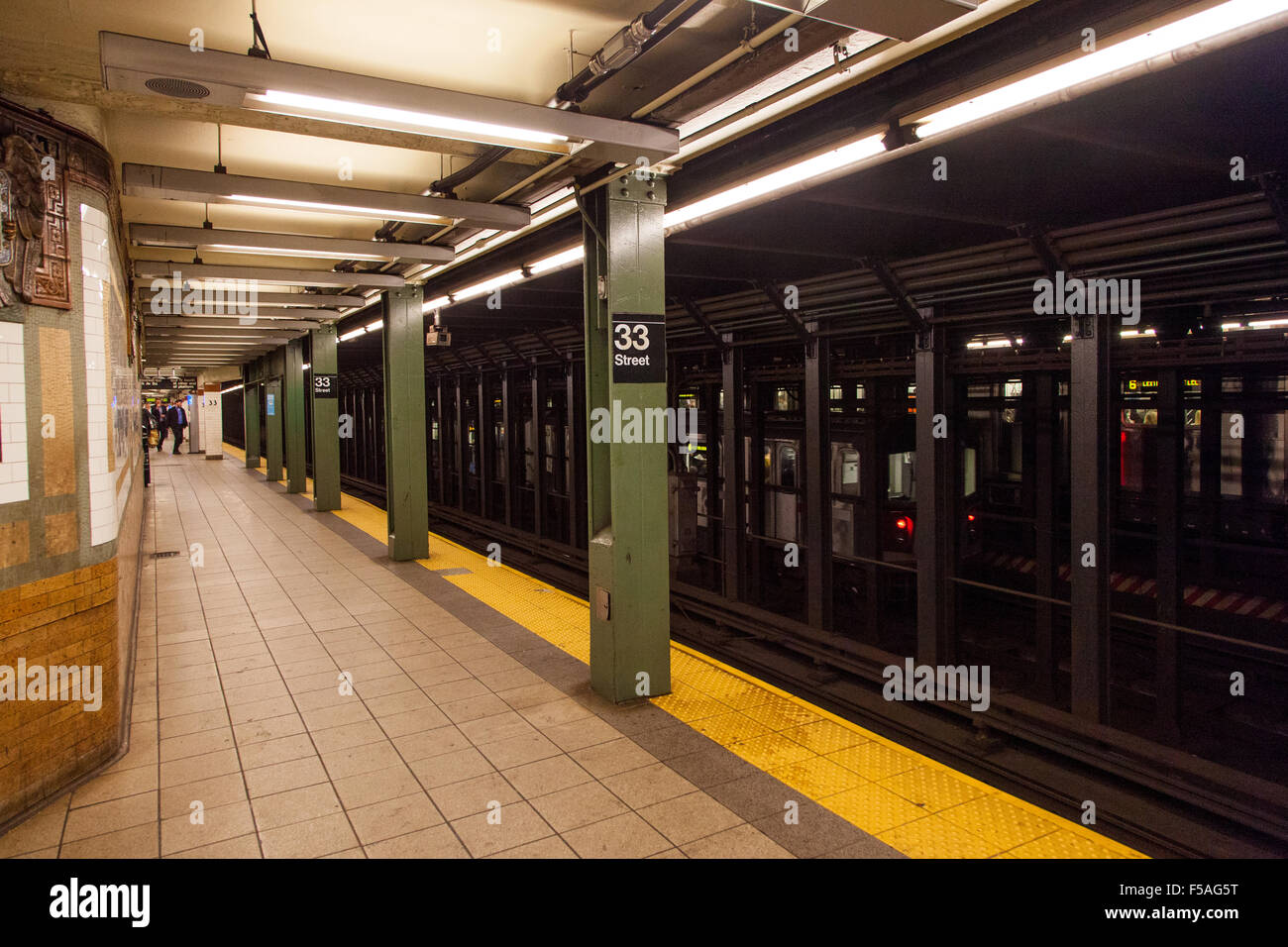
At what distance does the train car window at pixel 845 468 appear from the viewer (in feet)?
23.2

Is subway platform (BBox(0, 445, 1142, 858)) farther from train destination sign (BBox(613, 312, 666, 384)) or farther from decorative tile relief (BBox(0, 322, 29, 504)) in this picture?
train destination sign (BBox(613, 312, 666, 384))

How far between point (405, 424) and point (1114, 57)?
8.14m

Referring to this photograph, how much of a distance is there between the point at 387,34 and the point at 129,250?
18.5ft

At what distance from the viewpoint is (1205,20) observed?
2248 mm

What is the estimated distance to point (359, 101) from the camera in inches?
123

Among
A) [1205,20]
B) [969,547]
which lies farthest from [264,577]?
[1205,20]

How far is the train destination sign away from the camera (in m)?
4.67

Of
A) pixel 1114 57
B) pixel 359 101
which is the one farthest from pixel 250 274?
pixel 1114 57

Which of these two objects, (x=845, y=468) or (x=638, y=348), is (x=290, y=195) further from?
(x=845, y=468)

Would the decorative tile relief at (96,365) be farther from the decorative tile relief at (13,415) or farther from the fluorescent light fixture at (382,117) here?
the fluorescent light fixture at (382,117)

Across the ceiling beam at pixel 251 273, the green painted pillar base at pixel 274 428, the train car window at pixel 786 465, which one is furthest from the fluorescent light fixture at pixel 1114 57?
the green painted pillar base at pixel 274 428

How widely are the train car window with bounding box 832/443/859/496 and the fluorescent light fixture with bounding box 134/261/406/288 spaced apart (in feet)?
15.0

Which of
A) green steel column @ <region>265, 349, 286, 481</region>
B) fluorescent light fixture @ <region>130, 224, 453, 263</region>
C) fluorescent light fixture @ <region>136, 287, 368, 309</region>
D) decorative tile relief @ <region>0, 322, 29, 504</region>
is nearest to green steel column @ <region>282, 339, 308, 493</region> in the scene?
green steel column @ <region>265, 349, 286, 481</region>
